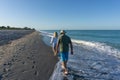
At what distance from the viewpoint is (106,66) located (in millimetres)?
10570

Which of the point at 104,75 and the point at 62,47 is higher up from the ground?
the point at 62,47

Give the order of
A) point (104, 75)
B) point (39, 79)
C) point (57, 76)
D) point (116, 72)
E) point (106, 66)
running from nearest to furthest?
point (39, 79) < point (57, 76) < point (104, 75) < point (116, 72) < point (106, 66)

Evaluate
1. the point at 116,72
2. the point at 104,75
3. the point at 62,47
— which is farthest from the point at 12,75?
the point at 116,72

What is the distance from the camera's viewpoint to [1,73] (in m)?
8.07

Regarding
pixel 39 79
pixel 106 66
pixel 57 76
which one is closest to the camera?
pixel 39 79

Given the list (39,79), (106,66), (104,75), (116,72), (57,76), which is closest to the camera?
(39,79)

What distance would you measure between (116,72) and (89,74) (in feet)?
5.41

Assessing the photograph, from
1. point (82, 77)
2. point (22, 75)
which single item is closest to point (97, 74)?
point (82, 77)

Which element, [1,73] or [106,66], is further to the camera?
[106,66]

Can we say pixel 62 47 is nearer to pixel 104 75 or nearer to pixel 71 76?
pixel 71 76

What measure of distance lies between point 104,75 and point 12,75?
4458mm

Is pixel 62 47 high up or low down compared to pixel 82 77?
up

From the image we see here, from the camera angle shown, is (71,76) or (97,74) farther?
(97,74)

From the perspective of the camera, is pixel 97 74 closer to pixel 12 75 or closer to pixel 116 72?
pixel 116 72
